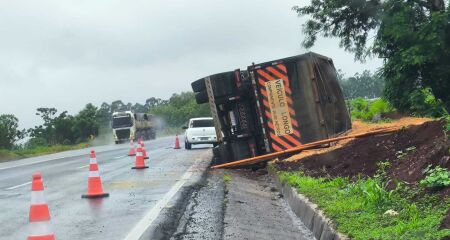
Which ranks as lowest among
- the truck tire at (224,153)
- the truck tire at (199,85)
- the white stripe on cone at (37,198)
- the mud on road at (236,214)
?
the mud on road at (236,214)

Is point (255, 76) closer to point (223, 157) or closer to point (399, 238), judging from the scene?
point (223, 157)

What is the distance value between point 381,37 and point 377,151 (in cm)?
1204

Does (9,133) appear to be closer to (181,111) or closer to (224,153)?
(224,153)

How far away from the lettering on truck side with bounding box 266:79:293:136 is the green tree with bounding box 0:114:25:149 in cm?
3731

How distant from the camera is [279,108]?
14734mm

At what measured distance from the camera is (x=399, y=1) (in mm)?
21047

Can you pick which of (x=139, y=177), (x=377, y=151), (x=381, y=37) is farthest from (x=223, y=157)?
(x=381, y=37)

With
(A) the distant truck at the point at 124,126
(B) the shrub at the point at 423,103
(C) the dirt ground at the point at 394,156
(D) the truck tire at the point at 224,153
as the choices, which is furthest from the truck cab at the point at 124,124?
(C) the dirt ground at the point at 394,156

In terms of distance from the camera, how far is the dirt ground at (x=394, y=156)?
307 inches

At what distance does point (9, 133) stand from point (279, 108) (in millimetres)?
39410

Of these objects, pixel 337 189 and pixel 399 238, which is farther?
pixel 337 189

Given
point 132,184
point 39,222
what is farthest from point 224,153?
point 39,222

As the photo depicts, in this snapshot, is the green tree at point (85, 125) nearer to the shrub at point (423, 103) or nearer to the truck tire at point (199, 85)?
the shrub at point (423, 103)

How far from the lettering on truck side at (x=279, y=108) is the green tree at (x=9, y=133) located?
37.3m
